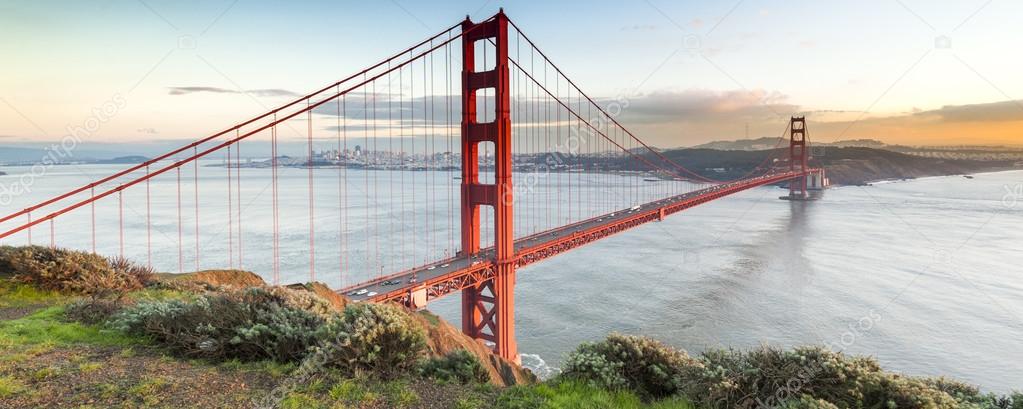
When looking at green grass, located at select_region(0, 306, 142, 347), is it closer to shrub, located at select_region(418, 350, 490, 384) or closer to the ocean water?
shrub, located at select_region(418, 350, 490, 384)

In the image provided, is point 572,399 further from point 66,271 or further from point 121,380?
point 66,271

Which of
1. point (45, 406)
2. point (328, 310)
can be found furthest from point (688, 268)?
point (45, 406)

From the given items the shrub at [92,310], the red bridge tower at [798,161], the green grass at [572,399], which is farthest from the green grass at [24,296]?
the red bridge tower at [798,161]

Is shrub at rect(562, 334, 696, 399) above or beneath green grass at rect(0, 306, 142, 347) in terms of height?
beneath

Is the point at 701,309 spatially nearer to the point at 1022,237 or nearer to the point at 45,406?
the point at 45,406

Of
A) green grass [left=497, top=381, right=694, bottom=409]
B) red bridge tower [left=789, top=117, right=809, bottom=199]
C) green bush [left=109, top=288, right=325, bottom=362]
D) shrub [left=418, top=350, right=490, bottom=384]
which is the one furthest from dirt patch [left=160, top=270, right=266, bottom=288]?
red bridge tower [left=789, top=117, right=809, bottom=199]
